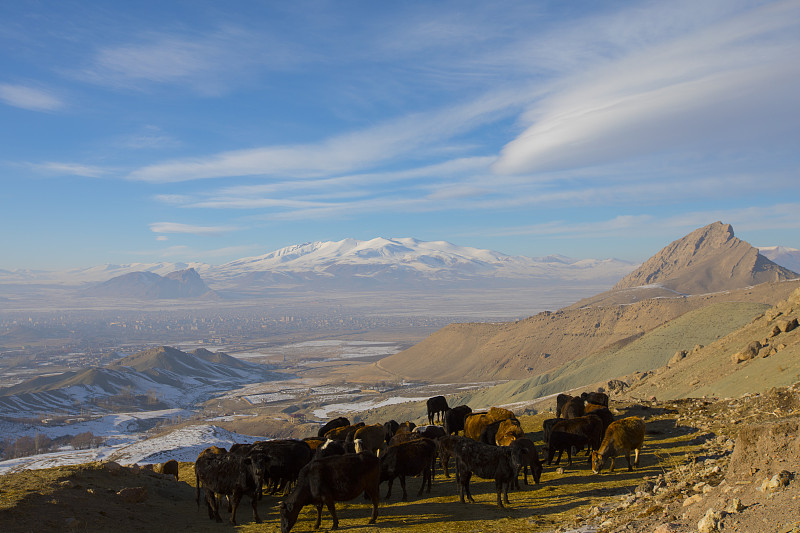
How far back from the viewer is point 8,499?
11.1m

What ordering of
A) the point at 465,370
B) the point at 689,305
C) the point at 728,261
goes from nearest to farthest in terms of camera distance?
the point at 689,305
the point at 465,370
the point at 728,261

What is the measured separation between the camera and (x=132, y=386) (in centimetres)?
16325

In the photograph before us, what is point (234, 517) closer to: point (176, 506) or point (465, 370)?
point (176, 506)

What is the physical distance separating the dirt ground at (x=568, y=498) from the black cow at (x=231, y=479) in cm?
45

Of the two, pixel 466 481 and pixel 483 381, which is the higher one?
pixel 466 481

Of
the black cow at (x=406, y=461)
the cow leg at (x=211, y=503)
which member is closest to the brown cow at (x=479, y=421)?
the black cow at (x=406, y=461)

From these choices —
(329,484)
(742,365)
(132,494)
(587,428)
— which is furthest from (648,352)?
(132,494)

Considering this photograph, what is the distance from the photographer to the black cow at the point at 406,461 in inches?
529

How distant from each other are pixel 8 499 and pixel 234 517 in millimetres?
4984

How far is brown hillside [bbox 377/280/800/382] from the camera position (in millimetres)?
118500

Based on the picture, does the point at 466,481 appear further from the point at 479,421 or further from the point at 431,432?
the point at 479,421

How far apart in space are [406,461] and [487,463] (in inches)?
88.6

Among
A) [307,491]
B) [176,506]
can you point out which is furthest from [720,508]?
[176,506]

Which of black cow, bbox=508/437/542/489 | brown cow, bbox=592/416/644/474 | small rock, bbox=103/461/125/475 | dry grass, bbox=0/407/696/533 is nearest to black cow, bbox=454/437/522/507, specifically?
black cow, bbox=508/437/542/489
